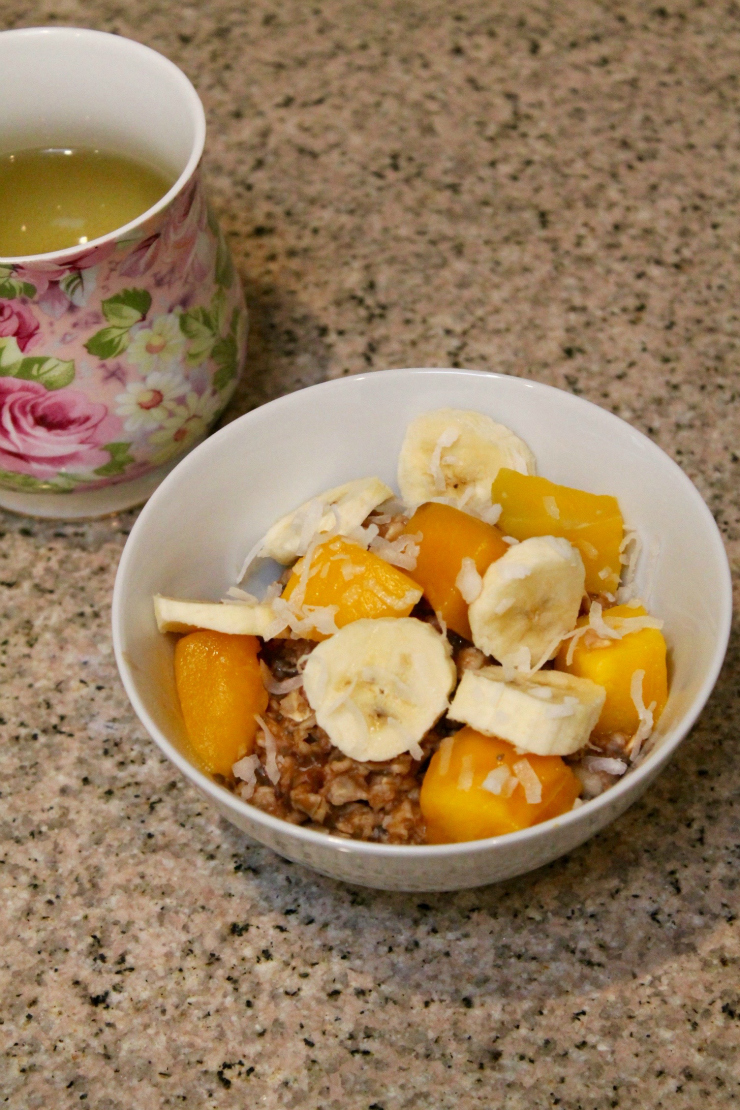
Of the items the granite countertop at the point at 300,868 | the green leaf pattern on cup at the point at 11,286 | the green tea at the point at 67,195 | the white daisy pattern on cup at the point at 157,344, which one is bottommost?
the granite countertop at the point at 300,868

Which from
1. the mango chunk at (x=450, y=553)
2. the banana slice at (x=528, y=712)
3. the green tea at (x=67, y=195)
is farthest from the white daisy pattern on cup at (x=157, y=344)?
the banana slice at (x=528, y=712)

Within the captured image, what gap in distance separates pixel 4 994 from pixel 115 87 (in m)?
0.72

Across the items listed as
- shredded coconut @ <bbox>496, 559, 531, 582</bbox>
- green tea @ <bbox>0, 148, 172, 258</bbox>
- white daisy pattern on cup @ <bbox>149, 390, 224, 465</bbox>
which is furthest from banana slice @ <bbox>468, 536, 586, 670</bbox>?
green tea @ <bbox>0, 148, 172, 258</bbox>

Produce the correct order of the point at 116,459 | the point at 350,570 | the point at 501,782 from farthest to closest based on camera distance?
the point at 116,459, the point at 350,570, the point at 501,782

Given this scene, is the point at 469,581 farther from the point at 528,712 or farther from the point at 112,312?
the point at 112,312

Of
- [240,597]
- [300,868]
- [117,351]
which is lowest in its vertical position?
[300,868]

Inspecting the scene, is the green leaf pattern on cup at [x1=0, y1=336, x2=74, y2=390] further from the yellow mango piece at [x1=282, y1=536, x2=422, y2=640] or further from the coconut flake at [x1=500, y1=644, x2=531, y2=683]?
the coconut flake at [x1=500, y1=644, x2=531, y2=683]

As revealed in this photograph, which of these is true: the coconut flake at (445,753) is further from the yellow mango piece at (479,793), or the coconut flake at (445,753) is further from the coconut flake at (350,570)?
the coconut flake at (350,570)

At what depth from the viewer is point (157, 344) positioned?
0.82 m

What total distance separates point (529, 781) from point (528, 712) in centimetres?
4

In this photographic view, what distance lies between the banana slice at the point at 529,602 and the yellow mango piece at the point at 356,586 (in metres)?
0.05

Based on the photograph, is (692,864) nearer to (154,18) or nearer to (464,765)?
(464,765)

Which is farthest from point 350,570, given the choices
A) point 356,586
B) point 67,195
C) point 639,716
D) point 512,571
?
point 67,195

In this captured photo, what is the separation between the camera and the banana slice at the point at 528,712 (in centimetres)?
65
